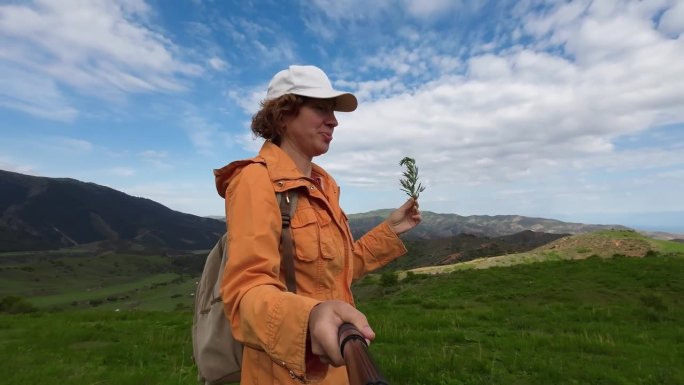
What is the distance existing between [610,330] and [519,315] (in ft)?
11.0

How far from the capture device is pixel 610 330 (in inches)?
475

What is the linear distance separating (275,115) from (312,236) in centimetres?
79

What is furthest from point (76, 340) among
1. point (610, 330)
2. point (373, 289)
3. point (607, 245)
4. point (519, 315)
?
point (607, 245)

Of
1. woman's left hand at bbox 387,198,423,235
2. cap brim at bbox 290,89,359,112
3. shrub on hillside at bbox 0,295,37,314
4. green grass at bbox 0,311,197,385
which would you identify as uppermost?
cap brim at bbox 290,89,359,112

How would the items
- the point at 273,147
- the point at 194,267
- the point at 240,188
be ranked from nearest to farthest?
the point at 240,188 < the point at 273,147 < the point at 194,267

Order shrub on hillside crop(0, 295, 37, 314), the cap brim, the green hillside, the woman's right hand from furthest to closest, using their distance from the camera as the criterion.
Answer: shrub on hillside crop(0, 295, 37, 314) < the green hillside < the cap brim < the woman's right hand

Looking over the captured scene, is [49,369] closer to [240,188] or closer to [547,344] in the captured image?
[240,188]

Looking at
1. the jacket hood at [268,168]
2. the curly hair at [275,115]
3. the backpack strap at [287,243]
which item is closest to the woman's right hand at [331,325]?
the backpack strap at [287,243]

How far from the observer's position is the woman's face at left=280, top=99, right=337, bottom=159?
253cm

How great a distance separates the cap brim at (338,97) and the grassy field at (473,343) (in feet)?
19.7

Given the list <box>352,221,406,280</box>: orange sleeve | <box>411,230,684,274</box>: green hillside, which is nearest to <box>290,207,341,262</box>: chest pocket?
<box>352,221,406,280</box>: orange sleeve

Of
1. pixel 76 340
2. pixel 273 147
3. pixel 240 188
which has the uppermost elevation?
pixel 273 147

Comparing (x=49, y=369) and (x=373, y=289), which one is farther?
(x=373, y=289)

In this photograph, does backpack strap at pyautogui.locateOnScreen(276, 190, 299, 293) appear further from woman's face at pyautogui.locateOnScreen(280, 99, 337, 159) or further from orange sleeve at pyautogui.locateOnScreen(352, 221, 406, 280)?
orange sleeve at pyautogui.locateOnScreen(352, 221, 406, 280)
